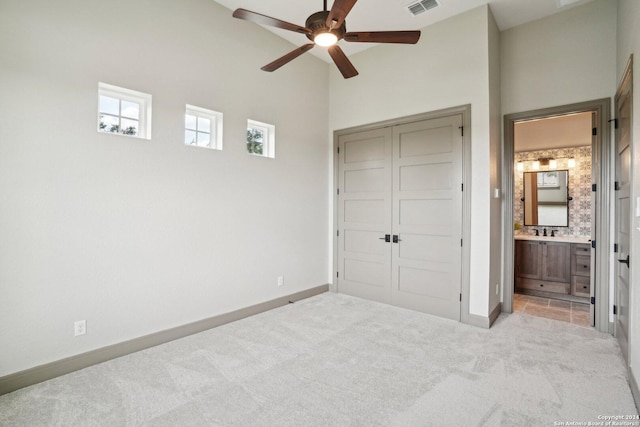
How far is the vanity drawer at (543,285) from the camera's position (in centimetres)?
472

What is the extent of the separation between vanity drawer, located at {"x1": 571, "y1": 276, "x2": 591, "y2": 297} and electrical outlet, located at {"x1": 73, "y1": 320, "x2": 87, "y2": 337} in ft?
19.9

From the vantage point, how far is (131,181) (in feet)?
9.57

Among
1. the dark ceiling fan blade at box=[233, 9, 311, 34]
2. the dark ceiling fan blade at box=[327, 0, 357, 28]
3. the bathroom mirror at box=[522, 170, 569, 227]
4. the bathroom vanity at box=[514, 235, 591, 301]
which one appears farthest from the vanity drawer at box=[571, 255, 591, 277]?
the dark ceiling fan blade at box=[233, 9, 311, 34]

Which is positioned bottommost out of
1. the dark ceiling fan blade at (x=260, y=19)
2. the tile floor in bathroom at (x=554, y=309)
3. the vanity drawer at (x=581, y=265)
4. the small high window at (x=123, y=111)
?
the tile floor in bathroom at (x=554, y=309)

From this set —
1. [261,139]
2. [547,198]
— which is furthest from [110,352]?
[547,198]

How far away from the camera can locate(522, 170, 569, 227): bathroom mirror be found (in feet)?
18.4

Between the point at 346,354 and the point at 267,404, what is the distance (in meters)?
0.95

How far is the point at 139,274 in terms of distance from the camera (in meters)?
2.99

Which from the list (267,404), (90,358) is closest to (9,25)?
(90,358)

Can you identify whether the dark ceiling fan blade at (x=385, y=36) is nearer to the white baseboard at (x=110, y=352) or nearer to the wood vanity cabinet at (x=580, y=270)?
the white baseboard at (x=110, y=352)

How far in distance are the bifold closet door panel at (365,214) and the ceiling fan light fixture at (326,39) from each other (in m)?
2.15

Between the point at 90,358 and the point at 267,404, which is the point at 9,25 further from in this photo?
the point at 267,404

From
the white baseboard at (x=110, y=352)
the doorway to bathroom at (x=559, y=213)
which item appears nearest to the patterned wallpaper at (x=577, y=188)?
the doorway to bathroom at (x=559, y=213)

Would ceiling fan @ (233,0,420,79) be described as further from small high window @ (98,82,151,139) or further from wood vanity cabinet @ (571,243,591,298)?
wood vanity cabinet @ (571,243,591,298)
